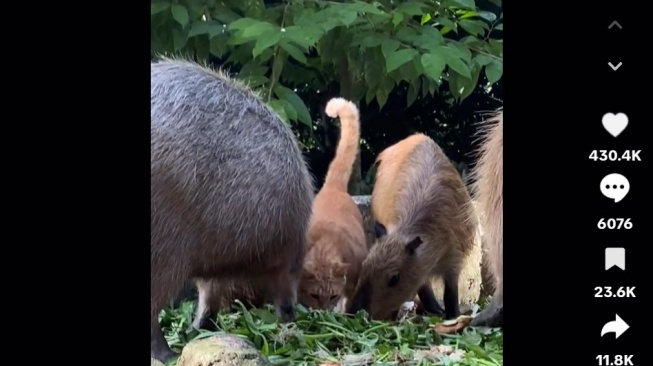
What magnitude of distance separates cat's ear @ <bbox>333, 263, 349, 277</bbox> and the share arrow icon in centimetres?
85

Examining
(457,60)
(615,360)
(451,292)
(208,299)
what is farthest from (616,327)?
(451,292)

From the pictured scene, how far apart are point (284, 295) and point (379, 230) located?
0.25 meters

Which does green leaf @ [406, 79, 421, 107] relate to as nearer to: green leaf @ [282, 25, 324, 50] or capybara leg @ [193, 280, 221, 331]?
green leaf @ [282, 25, 324, 50]

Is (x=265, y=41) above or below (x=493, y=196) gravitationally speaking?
above

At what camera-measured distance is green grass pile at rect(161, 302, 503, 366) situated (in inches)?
35.8

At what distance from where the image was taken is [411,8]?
1.06 metres

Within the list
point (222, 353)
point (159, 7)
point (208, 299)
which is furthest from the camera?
point (208, 299)

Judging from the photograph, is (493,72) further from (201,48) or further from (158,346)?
(158,346)

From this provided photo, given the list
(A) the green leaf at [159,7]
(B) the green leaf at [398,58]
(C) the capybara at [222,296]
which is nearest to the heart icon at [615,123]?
(B) the green leaf at [398,58]

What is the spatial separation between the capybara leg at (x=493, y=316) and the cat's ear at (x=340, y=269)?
1.10 ft

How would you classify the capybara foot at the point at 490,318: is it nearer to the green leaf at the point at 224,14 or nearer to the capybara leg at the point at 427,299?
the capybara leg at the point at 427,299

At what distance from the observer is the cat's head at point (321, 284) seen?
1.33m

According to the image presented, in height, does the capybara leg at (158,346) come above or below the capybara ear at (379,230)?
below

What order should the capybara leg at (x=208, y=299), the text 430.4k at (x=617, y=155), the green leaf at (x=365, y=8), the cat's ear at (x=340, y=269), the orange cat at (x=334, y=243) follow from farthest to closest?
the cat's ear at (x=340, y=269) → the orange cat at (x=334, y=243) → the capybara leg at (x=208, y=299) → the green leaf at (x=365, y=8) → the text 430.4k at (x=617, y=155)
